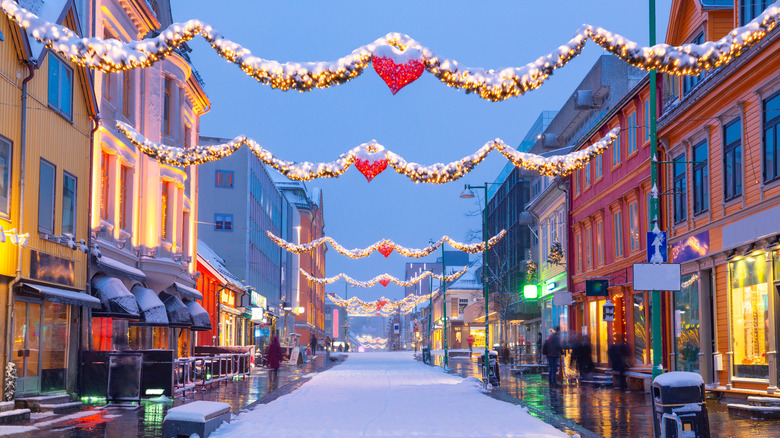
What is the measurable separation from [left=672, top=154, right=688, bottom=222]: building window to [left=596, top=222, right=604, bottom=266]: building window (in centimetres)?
967

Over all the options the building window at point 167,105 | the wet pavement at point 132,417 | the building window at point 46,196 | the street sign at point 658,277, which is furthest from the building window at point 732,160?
the building window at point 167,105

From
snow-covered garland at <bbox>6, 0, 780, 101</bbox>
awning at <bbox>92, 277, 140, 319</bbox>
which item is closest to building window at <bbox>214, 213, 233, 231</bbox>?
awning at <bbox>92, 277, 140, 319</bbox>

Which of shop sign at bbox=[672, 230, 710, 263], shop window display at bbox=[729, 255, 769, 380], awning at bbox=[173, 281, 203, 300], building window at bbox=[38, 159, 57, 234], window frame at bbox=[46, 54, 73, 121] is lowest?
shop window display at bbox=[729, 255, 769, 380]

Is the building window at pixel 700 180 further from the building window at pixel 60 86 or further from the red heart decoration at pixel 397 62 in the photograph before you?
the building window at pixel 60 86

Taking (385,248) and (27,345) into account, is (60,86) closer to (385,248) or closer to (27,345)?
(27,345)

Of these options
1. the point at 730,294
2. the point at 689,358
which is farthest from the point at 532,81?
the point at 689,358

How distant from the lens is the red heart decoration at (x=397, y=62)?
42.1ft

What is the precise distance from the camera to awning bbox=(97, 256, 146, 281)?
24750 millimetres

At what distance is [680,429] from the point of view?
34.5 feet

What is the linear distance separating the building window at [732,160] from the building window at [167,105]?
18707mm

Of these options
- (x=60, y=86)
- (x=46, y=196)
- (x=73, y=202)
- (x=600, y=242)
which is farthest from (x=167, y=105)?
(x=600, y=242)

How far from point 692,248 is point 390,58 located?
16.2 metres

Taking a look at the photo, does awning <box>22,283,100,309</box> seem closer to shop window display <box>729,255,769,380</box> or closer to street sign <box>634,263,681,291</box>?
street sign <box>634,263,681,291</box>

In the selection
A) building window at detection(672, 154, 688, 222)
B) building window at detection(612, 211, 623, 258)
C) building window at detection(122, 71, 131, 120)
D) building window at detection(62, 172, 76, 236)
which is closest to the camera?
building window at detection(62, 172, 76, 236)
